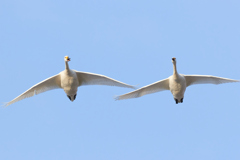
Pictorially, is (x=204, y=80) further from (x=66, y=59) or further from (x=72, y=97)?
(x=66, y=59)

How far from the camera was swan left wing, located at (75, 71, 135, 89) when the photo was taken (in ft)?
150

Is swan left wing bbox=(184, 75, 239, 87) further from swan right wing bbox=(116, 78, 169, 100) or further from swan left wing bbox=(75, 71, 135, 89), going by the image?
swan left wing bbox=(75, 71, 135, 89)

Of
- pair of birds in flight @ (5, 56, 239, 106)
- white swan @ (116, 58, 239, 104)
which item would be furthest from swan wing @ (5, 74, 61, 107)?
white swan @ (116, 58, 239, 104)

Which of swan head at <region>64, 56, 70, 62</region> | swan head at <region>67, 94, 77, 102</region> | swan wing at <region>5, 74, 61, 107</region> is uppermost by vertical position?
swan head at <region>64, 56, 70, 62</region>

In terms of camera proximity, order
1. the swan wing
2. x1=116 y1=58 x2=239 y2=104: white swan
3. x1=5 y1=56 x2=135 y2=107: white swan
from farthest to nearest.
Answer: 1. the swan wing
2. x1=5 y1=56 x2=135 y2=107: white swan
3. x1=116 y1=58 x2=239 y2=104: white swan

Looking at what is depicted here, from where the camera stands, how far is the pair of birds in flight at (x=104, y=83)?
45.0 metres

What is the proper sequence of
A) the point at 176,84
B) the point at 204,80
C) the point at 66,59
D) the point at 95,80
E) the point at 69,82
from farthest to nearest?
the point at 95,80
the point at 204,80
the point at 66,59
the point at 69,82
the point at 176,84

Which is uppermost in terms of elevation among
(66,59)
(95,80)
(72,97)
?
(66,59)

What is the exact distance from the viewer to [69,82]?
45188 mm

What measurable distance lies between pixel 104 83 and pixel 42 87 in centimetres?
442

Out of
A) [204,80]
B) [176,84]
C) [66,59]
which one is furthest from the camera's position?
[204,80]

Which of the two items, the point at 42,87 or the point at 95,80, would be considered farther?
the point at 42,87

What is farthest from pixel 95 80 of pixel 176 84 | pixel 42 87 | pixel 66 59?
pixel 176 84

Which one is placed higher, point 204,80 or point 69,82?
point 204,80
